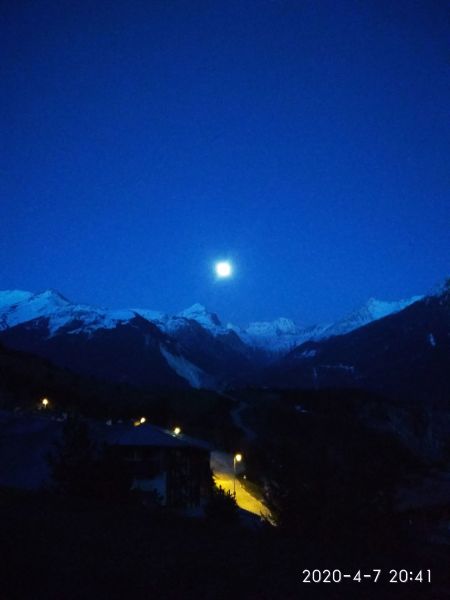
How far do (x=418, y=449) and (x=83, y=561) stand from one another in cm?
12502

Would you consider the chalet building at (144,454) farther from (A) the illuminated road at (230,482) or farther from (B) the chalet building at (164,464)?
(A) the illuminated road at (230,482)

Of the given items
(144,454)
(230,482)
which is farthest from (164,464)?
(230,482)

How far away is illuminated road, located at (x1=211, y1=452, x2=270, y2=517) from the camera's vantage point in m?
52.6

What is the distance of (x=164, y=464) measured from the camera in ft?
145

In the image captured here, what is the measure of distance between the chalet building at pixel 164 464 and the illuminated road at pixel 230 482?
3763 millimetres

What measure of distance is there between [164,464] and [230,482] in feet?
73.8

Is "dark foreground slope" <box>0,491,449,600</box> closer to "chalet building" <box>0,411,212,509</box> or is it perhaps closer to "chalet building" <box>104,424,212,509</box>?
"chalet building" <box>0,411,212,509</box>

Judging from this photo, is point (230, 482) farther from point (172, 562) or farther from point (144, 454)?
point (172, 562)

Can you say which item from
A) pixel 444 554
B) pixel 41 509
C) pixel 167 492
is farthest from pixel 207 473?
pixel 444 554

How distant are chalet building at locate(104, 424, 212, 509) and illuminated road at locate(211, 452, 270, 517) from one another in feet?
12.3

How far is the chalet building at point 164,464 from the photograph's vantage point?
4347 centimetres

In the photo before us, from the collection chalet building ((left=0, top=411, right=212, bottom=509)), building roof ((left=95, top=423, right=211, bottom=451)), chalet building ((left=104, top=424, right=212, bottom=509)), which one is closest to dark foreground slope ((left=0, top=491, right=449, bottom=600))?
chalet building ((left=0, top=411, right=212, bottom=509))

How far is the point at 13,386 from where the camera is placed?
259ft

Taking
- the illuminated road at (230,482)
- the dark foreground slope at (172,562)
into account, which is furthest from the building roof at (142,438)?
the dark foreground slope at (172,562)
